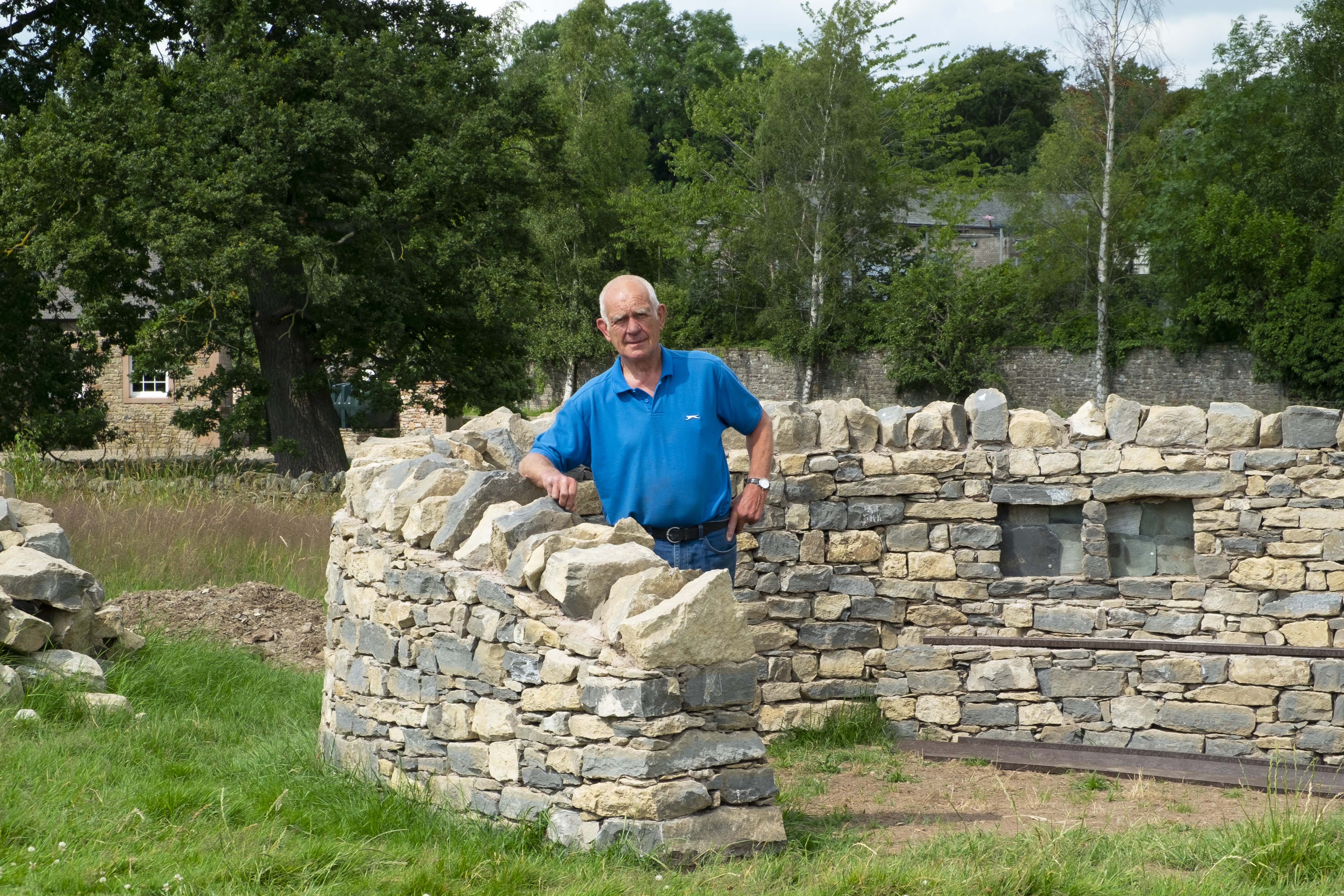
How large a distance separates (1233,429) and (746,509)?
3.34 m

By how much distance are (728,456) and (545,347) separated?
1310 inches

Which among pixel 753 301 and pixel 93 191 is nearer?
pixel 93 191

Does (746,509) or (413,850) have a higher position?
(746,509)

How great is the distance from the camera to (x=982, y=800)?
16.7 feet

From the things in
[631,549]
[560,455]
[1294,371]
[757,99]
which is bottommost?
[631,549]

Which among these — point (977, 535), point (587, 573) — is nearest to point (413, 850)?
point (587, 573)

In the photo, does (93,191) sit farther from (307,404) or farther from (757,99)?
(757,99)

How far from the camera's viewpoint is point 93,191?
16406mm

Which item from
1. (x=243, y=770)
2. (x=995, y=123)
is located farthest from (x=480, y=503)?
(x=995, y=123)

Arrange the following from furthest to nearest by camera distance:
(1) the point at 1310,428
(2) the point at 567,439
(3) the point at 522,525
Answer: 1. (1) the point at 1310,428
2. (2) the point at 567,439
3. (3) the point at 522,525

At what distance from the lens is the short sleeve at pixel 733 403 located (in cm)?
467

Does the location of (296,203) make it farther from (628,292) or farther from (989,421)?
→ (628,292)

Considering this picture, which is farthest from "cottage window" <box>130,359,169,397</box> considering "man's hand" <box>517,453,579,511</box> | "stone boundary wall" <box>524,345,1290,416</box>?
"man's hand" <box>517,453,579,511</box>

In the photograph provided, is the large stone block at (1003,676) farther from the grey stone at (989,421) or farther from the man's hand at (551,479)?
the man's hand at (551,479)
